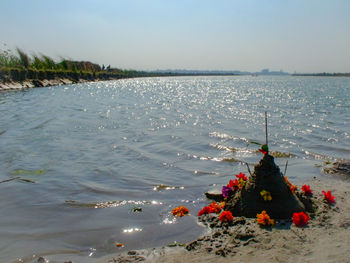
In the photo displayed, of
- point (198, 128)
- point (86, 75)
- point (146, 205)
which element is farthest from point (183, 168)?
Answer: point (86, 75)

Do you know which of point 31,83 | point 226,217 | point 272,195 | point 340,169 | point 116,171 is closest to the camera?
point 226,217

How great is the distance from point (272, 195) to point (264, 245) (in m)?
1.07

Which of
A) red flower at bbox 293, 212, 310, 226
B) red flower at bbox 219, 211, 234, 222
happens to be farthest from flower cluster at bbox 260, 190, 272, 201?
red flower at bbox 219, 211, 234, 222

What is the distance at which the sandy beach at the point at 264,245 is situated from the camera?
3.93 meters

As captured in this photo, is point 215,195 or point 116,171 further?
point 116,171

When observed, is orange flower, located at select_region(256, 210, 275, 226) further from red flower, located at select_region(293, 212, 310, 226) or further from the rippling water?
the rippling water

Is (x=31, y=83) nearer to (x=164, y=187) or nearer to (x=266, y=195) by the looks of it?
(x=164, y=187)

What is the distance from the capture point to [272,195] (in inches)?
201

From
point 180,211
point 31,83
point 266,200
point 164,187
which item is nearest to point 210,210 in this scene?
point 180,211

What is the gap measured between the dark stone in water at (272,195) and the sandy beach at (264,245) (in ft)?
0.65

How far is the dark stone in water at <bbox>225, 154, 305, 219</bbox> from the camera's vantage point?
198 inches

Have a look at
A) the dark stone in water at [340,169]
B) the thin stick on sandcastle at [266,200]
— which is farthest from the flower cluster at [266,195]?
→ the dark stone in water at [340,169]

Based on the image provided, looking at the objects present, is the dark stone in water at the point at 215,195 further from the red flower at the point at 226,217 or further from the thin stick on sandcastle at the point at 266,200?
the red flower at the point at 226,217

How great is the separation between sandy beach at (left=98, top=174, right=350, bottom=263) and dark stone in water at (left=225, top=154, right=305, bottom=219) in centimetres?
20
